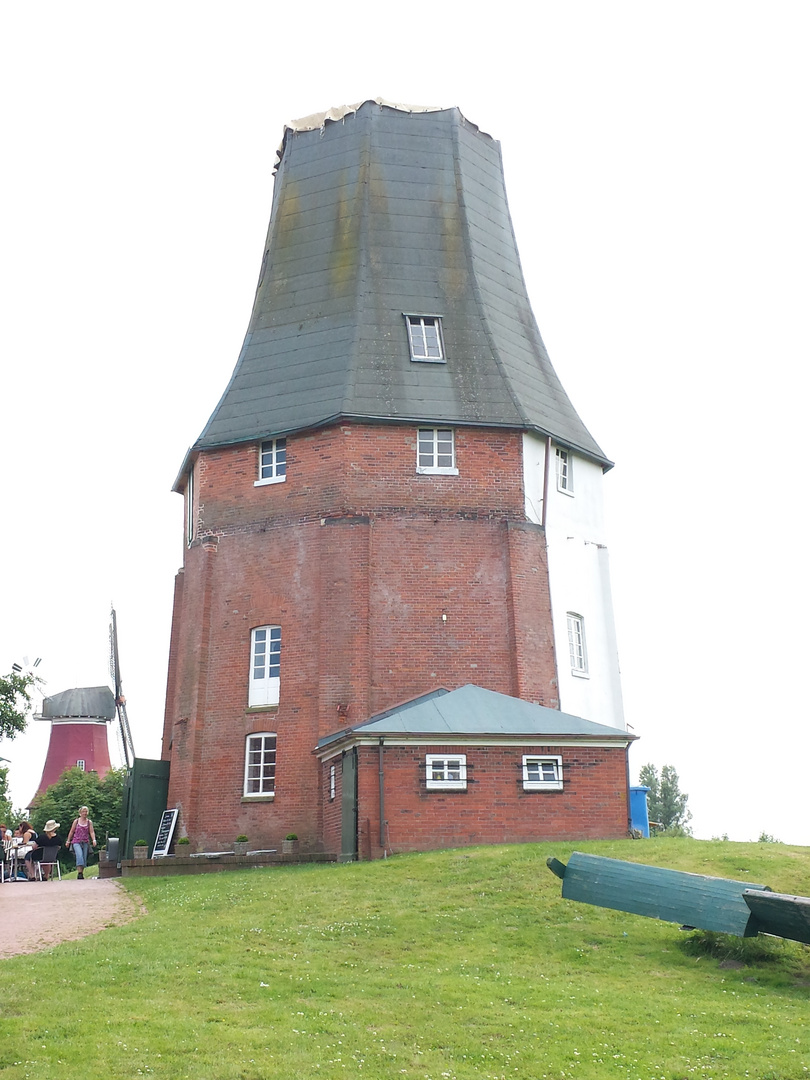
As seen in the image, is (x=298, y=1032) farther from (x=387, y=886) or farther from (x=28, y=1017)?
(x=387, y=886)

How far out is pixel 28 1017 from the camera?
39.2 feet

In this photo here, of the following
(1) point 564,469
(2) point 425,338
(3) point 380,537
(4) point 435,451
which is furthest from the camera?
(2) point 425,338

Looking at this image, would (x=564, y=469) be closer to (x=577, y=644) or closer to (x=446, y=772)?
(x=577, y=644)

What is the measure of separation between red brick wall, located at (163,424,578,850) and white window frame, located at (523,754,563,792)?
4205 mm

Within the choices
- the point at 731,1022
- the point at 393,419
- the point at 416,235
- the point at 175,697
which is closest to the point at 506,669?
the point at 393,419

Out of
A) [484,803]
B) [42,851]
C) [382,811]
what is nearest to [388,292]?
[484,803]

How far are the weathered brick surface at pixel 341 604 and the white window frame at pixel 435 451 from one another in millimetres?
185

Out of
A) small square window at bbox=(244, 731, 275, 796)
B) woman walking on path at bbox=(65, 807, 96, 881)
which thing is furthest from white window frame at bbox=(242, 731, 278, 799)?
woman walking on path at bbox=(65, 807, 96, 881)

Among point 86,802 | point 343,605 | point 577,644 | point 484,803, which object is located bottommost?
point 484,803

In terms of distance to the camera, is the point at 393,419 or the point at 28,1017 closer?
the point at 28,1017

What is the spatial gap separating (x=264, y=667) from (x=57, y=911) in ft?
34.9

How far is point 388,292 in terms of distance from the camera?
32781mm

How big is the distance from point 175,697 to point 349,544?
6.31 metres

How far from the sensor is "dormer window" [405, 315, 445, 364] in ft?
104
